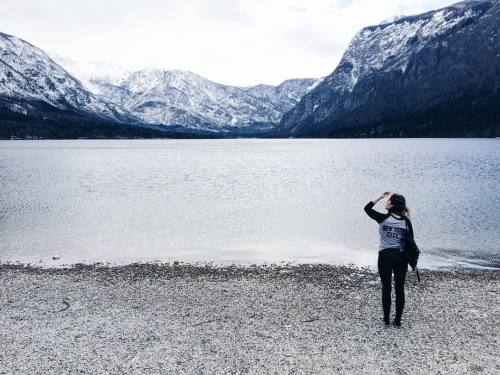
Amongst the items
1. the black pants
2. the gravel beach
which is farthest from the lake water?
the black pants

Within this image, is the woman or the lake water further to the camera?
the lake water

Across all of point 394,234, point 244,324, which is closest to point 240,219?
point 244,324

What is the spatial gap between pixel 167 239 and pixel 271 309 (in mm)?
20357

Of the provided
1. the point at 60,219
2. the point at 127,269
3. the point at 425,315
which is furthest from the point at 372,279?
the point at 60,219

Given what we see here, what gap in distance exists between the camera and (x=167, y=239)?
37.0 meters

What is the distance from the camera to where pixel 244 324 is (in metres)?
16.3

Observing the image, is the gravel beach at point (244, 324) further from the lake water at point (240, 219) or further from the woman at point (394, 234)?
the lake water at point (240, 219)

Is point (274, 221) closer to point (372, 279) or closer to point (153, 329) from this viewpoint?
point (372, 279)

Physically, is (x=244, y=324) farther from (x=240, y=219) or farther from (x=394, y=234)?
(x=240, y=219)

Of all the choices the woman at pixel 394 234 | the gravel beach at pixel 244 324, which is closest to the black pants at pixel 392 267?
the woman at pixel 394 234

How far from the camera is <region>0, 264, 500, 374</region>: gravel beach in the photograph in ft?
43.4

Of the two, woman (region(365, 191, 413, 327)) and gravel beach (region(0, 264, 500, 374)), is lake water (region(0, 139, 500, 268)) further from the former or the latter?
woman (region(365, 191, 413, 327))

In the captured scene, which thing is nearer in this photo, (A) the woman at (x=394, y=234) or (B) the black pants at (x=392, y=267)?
(A) the woman at (x=394, y=234)

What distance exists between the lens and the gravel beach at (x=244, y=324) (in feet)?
43.4
